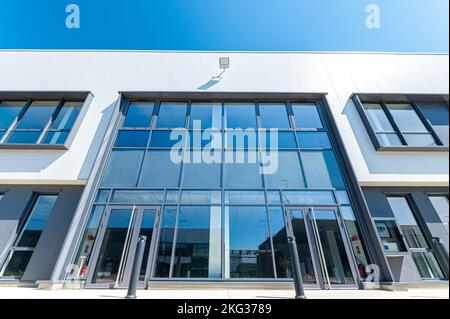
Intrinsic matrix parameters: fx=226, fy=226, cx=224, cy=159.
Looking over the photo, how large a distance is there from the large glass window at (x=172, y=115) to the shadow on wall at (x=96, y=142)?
167 centimetres

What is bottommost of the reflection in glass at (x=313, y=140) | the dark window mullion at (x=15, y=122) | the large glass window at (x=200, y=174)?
the large glass window at (x=200, y=174)

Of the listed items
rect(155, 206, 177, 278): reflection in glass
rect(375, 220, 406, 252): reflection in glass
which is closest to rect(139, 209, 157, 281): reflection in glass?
rect(155, 206, 177, 278): reflection in glass

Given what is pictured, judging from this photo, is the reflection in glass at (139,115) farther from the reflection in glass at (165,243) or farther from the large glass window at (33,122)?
the reflection in glass at (165,243)

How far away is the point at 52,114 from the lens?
27.1 feet

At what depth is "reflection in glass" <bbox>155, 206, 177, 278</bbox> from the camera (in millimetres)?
5315

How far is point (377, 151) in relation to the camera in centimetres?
673

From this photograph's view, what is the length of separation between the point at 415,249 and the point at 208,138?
638 centimetres

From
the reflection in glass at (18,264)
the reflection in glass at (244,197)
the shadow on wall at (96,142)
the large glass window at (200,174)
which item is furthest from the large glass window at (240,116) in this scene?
the reflection in glass at (18,264)

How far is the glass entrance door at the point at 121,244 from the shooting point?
526 centimetres

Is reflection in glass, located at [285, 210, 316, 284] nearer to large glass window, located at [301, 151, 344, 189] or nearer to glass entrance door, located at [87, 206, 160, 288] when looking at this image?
large glass window, located at [301, 151, 344, 189]

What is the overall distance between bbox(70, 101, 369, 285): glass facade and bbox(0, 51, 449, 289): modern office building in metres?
0.04
